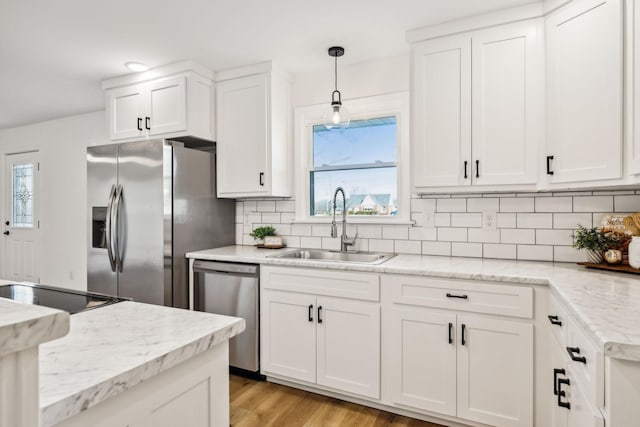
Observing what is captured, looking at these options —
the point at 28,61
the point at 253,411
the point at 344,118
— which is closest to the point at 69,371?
the point at 253,411

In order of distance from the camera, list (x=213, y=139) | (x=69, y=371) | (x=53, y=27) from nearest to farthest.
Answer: (x=69, y=371) < (x=53, y=27) < (x=213, y=139)

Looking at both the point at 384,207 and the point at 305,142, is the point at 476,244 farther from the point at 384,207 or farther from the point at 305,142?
the point at 305,142

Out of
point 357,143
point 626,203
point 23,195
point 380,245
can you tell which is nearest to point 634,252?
point 626,203

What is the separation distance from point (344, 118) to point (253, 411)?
6.69 ft

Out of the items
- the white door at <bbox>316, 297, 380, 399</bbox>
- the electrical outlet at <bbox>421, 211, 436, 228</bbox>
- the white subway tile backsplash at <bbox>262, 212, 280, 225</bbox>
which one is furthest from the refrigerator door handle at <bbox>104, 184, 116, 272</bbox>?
the electrical outlet at <bbox>421, 211, 436, 228</bbox>

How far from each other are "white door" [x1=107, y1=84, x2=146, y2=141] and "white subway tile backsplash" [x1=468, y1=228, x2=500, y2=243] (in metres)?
2.82

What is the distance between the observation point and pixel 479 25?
7.32 feet

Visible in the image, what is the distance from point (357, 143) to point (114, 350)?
2.49 metres

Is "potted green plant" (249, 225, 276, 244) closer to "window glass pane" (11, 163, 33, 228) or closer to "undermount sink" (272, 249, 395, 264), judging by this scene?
"undermount sink" (272, 249, 395, 264)

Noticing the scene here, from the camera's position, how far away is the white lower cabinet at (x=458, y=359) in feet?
6.13

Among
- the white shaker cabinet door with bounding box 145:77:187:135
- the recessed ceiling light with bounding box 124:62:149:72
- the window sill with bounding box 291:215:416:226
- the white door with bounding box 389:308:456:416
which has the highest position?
the recessed ceiling light with bounding box 124:62:149:72

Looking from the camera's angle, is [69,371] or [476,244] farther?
[476,244]

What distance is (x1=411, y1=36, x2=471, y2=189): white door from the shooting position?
228cm

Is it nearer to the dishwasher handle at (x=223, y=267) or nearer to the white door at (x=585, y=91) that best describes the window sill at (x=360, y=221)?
the dishwasher handle at (x=223, y=267)
